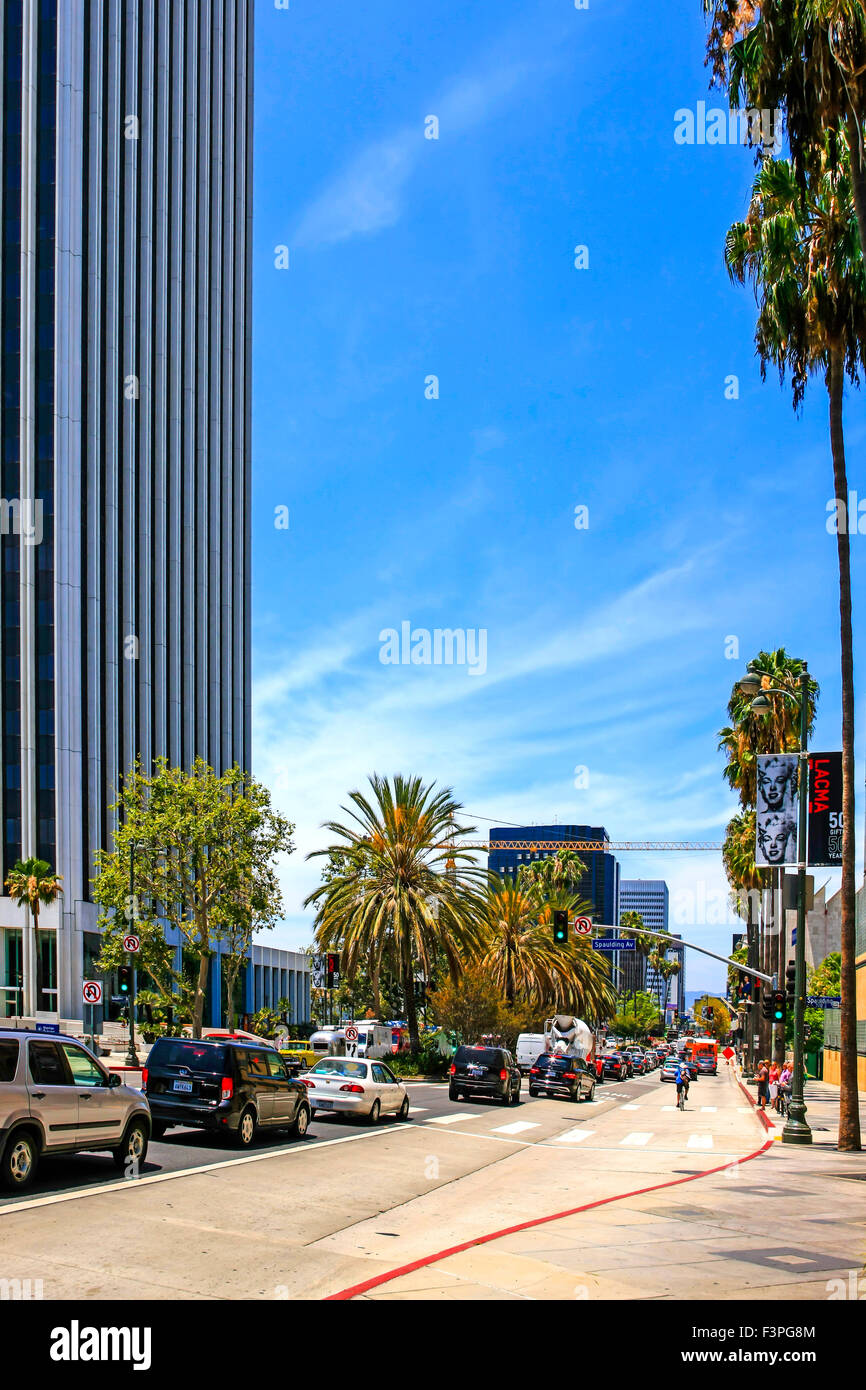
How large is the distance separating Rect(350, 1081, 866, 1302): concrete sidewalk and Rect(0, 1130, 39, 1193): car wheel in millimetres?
5401

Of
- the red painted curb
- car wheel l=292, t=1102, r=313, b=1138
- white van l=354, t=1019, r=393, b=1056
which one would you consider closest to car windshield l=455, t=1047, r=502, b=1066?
white van l=354, t=1019, r=393, b=1056

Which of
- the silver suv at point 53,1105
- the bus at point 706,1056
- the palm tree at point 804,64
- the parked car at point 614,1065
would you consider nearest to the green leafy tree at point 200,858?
the silver suv at point 53,1105

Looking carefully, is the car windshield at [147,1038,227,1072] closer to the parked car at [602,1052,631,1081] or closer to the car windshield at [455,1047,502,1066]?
the car windshield at [455,1047,502,1066]

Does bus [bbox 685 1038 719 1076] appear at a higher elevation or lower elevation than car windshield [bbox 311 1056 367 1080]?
lower

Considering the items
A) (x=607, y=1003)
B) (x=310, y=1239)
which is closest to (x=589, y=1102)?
(x=310, y=1239)

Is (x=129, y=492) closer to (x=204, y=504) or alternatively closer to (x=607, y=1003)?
(x=204, y=504)

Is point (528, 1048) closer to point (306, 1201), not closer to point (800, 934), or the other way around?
point (800, 934)

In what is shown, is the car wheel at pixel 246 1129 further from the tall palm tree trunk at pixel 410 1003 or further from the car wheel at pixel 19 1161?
the tall palm tree trunk at pixel 410 1003

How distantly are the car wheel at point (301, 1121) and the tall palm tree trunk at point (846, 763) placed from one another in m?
11.3

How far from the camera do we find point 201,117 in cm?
9725

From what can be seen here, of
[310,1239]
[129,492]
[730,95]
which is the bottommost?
[310,1239]

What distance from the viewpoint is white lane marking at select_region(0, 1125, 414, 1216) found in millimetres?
13211

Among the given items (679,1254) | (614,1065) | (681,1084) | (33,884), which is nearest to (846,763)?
(679,1254)

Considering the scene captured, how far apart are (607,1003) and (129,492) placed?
4471 centimetres
